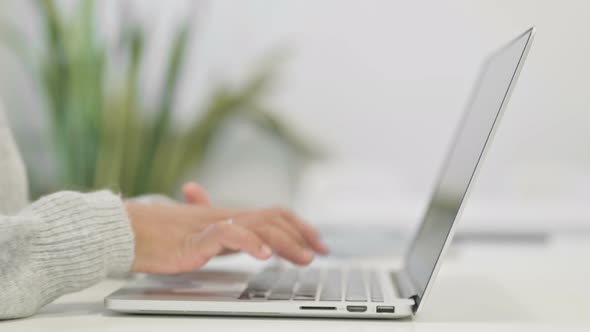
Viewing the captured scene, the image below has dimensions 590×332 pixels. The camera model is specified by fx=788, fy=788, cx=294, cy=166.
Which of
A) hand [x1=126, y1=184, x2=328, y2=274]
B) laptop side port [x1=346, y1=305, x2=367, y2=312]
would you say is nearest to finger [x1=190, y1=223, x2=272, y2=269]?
hand [x1=126, y1=184, x2=328, y2=274]

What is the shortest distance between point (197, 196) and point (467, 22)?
2109 millimetres

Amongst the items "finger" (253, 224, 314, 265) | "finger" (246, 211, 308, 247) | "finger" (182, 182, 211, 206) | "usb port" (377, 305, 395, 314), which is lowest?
"usb port" (377, 305, 395, 314)

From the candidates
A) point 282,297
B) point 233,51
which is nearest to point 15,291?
point 282,297

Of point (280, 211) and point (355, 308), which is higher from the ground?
point (280, 211)

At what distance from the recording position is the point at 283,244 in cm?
92

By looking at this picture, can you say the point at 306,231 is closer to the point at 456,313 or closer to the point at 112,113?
the point at 456,313

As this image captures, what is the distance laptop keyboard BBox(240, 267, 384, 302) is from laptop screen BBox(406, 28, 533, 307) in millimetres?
A: 51

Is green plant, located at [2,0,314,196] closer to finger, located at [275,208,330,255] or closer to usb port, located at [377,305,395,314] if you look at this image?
finger, located at [275,208,330,255]

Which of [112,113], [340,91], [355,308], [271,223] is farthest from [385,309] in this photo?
[340,91]

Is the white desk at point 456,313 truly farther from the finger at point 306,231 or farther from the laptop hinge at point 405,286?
the finger at point 306,231

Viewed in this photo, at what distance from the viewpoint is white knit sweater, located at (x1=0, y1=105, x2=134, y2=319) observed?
73 centimetres

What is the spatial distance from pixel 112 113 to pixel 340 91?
866mm

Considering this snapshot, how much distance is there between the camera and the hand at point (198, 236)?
32.3 inches

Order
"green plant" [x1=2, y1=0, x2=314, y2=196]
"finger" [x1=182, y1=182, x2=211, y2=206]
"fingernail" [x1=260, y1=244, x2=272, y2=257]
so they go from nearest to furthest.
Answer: "fingernail" [x1=260, y1=244, x2=272, y2=257] → "finger" [x1=182, y1=182, x2=211, y2=206] → "green plant" [x1=2, y1=0, x2=314, y2=196]
